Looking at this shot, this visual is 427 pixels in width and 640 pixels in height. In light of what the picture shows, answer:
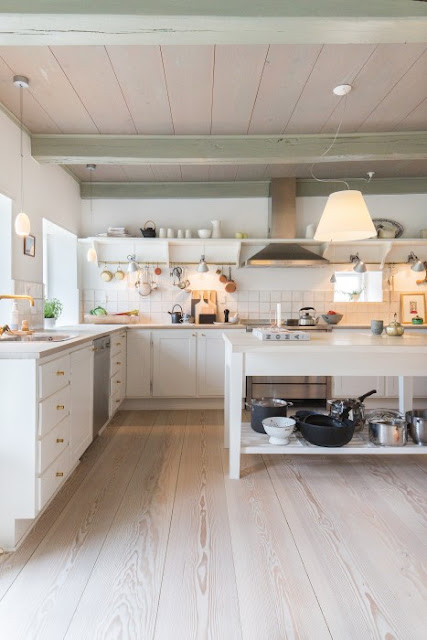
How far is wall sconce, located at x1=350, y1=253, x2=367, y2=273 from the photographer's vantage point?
15.1ft

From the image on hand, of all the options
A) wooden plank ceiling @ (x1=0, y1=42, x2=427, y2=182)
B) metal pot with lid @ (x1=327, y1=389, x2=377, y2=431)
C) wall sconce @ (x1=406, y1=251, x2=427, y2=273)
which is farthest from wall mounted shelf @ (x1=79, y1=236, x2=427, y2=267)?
metal pot with lid @ (x1=327, y1=389, x2=377, y2=431)

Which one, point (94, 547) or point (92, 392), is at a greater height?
point (92, 392)

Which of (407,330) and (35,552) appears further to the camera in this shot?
(407,330)

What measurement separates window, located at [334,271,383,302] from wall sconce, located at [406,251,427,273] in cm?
36

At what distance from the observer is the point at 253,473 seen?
261 centimetres

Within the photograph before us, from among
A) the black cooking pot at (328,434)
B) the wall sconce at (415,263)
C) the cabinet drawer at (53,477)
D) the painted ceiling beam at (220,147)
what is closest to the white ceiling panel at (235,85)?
the painted ceiling beam at (220,147)

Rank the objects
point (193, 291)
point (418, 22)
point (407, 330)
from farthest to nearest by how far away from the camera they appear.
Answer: point (193, 291) → point (407, 330) → point (418, 22)

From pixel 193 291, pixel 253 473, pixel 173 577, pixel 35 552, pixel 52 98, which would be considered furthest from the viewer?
pixel 193 291

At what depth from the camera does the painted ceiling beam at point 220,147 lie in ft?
11.4

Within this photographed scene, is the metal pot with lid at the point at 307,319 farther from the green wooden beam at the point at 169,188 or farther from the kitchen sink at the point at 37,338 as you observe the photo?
the kitchen sink at the point at 37,338

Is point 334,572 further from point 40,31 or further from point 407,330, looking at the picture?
point 407,330

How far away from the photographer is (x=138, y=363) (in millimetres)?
4254

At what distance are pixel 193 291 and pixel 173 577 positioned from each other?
3.60 meters

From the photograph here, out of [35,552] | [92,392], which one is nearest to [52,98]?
[92,392]
